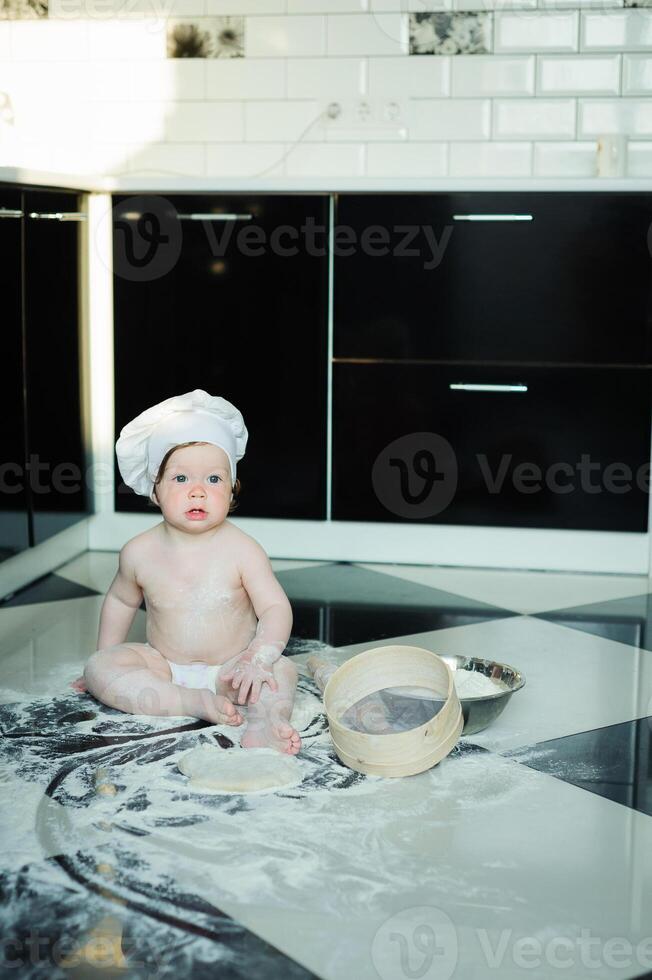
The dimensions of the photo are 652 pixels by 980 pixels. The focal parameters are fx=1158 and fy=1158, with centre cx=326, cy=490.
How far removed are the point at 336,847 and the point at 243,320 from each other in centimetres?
163

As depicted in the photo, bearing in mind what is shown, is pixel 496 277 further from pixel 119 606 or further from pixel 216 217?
pixel 119 606

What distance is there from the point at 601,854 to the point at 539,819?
105 millimetres

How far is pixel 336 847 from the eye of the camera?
1308 mm

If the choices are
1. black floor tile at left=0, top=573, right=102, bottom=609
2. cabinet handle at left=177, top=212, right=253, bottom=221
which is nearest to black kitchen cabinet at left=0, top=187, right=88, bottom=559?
black floor tile at left=0, top=573, right=102, bottom=609

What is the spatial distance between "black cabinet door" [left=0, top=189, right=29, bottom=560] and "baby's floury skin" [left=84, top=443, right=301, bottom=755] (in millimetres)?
547

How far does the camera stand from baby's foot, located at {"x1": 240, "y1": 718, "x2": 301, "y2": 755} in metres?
1.58

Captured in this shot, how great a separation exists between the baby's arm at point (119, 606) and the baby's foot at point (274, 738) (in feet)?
1.19

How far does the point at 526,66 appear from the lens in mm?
3092

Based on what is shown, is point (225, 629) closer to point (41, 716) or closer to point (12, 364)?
point (41, 716)

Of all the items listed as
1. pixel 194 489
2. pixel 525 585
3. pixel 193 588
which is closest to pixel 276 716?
pixel 193 588

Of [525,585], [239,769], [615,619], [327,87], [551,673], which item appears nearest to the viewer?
[239,769]

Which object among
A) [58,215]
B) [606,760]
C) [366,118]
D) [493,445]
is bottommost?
[606,760]

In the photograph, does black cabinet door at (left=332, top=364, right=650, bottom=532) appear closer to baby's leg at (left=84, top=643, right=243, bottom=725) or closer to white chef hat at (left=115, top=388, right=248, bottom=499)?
white chef hat at (left=115, top=388, right=248, bottom=499)

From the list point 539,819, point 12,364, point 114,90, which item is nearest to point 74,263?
point 12,364
